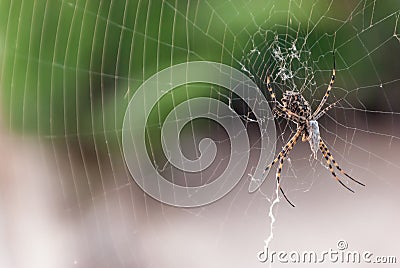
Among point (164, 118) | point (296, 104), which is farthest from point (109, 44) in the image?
point (296, 104)

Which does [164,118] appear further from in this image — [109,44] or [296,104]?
[296,104]

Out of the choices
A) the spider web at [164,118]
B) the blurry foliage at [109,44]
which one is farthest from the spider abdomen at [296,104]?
the blurry foliage at [109,44]

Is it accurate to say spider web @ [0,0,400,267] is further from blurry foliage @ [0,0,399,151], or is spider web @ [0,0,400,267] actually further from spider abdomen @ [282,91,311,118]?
spider abdomen @ [282,91,311,118]

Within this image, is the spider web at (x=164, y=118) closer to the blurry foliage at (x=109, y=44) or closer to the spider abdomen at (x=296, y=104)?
the blurry foliage at (x=109, y=44)

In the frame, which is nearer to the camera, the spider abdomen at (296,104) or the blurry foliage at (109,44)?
the spider abdomen at (296,104)

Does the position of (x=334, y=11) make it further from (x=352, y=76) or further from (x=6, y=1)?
(x=6, y=1)

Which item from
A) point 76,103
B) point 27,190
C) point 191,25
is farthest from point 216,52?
point 27,190

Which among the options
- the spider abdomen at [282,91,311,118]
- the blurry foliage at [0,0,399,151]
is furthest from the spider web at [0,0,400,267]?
the spider abdomen at [282,91,311,118]
